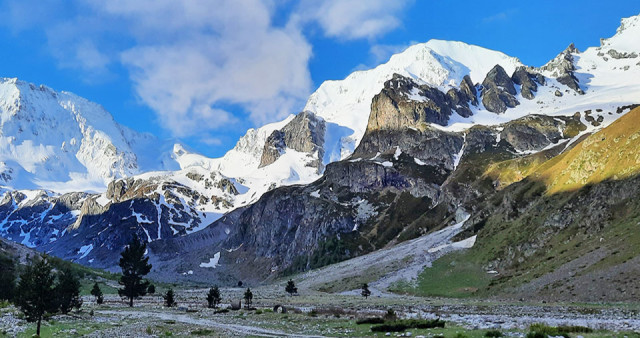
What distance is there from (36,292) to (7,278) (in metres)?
52.6

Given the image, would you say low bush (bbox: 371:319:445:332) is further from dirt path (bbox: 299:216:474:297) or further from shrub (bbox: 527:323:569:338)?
dirt path (bbox: 299:216:474:297)

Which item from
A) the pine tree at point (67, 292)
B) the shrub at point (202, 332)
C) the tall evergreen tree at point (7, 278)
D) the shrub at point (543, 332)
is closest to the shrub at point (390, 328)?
the shrub at point (543, 332)

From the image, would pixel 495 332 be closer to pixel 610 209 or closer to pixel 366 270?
pixel 610 209

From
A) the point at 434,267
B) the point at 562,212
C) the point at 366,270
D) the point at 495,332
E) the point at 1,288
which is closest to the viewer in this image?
the point at 495,332

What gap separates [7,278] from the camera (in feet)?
271

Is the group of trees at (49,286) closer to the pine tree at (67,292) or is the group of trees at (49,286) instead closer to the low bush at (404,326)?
the pine tree at (67,292)

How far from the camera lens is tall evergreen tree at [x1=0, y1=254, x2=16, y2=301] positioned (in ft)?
259

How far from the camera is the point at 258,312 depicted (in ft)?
209

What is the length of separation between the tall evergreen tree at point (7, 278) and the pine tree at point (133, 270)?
59.5 feet

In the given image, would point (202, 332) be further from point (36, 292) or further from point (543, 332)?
point (543, 332)

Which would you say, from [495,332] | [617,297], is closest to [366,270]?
[617,297]

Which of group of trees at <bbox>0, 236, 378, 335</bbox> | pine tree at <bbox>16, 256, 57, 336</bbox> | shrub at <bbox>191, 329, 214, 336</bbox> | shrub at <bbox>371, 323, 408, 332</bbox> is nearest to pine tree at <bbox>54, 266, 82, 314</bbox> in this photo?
group of trees at <bbox>0, 236, 378, 335</bbox>

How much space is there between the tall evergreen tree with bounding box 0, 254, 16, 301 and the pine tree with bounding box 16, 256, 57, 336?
37287 millimetres

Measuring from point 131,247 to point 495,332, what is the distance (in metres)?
81.1
